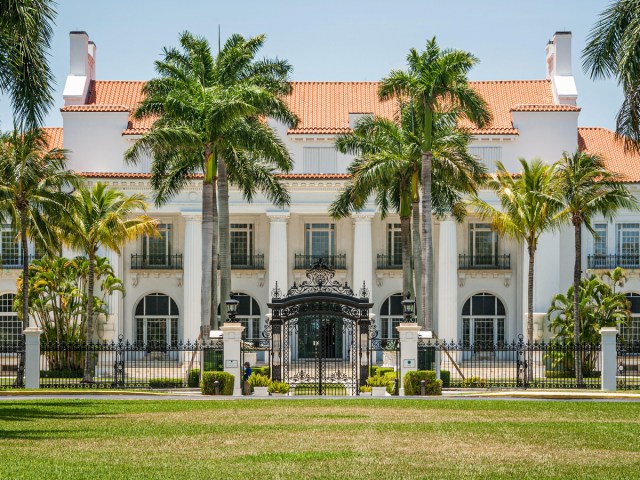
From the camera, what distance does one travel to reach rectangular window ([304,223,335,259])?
61.8 metres

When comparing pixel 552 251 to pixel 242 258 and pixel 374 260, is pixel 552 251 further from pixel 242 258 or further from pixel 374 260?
pixel 242 258

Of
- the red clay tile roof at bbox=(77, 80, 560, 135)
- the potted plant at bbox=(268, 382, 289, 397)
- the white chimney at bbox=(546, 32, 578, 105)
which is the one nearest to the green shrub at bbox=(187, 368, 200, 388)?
the potted plant at bbox=(268, 382, 289, 397)

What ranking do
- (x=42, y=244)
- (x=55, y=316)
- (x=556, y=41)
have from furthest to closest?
(x=556, y=41), (x=55, y=316), (x=42, y=244)

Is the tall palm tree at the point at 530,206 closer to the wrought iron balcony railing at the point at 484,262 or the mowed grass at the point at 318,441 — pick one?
the wrought iron balcony railing at the point at 484,262

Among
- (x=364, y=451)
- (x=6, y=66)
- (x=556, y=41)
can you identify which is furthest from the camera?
(x=556, y=41)

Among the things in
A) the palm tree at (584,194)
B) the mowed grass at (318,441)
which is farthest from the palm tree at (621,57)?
the palm tree at (584,194)

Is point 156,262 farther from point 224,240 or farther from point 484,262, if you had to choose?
point 484,262

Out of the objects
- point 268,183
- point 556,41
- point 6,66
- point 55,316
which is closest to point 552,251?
point 556,41

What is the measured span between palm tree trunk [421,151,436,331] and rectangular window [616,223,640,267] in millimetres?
18328

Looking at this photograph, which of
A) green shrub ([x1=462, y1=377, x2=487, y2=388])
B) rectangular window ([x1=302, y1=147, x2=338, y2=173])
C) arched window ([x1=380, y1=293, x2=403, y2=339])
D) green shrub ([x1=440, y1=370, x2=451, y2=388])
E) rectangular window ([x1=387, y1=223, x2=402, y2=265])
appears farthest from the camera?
rectangular window ([x1=387, y1=223, x2=402, y2=265])

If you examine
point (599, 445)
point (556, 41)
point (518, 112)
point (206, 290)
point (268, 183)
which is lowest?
point (599, 445)

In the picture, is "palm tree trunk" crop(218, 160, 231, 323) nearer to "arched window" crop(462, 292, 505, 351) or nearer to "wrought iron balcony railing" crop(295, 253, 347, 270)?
"wrought iron balcony railing" crop(295, 253, 347, 270)

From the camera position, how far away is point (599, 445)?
67.5ft

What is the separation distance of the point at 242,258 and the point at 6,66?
3519 centimetres
